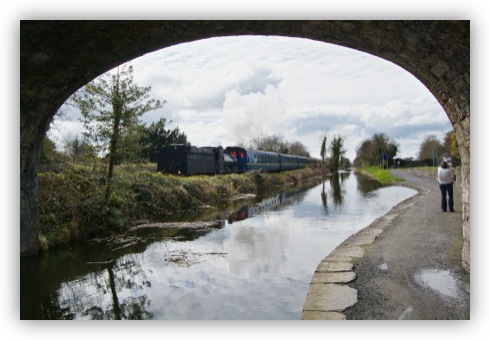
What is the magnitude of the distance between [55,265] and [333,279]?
4.73 m

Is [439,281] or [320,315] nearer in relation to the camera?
[320,315]

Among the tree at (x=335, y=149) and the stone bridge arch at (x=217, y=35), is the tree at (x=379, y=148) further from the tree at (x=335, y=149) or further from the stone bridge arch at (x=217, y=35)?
the stone bridge arch at (x=217, y=35)

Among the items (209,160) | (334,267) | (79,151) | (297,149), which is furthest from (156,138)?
(297,149)

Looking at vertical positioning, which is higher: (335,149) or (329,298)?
(335,149)

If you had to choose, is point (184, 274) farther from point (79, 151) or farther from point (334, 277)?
point (79, 151)

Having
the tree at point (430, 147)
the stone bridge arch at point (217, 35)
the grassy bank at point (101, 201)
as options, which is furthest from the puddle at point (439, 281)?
the tree at point (430, 147)

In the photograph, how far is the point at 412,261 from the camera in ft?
19.3

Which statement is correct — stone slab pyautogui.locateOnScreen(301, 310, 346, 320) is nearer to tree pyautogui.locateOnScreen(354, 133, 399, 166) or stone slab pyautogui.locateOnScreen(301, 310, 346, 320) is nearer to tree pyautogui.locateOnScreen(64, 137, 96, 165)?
tree pyautogui.locateOnScreen(64, 137, 96, 165)

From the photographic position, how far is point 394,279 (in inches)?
201

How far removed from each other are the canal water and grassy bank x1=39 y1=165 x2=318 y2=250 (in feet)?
2.16

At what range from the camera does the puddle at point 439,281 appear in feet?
15.0

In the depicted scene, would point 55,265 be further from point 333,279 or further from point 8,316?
point 333,279

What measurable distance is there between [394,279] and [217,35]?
12.5 ft

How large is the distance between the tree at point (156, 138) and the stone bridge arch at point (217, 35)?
215 inches
